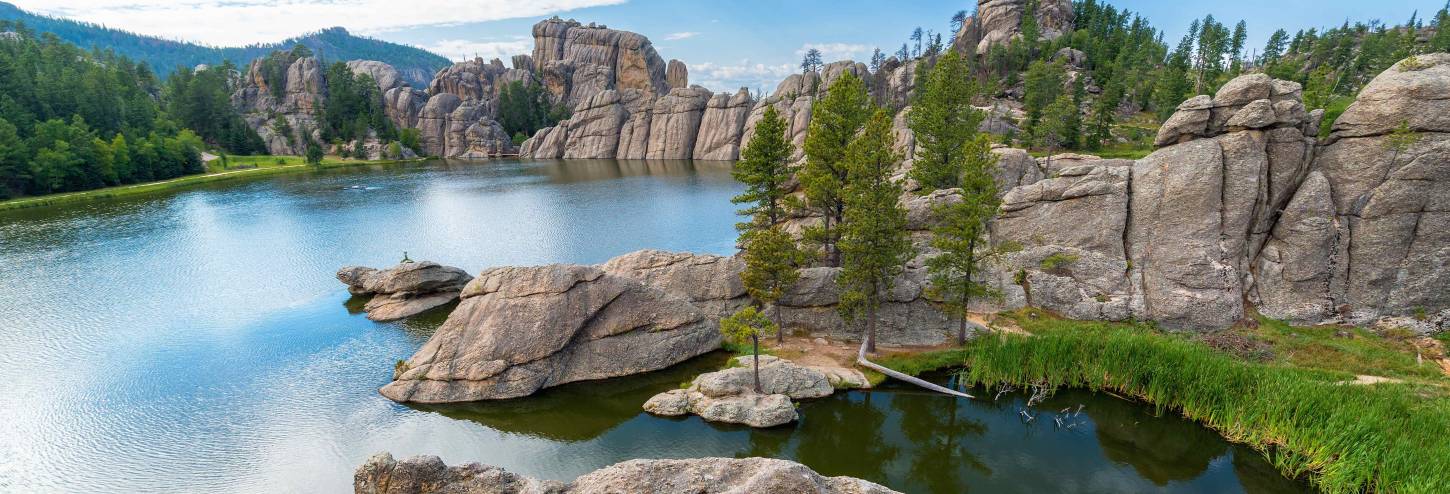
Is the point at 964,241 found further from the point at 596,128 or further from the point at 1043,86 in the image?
the point at 596,128

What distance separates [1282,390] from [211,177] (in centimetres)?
14513

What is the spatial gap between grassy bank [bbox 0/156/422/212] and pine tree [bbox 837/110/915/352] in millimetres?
108300

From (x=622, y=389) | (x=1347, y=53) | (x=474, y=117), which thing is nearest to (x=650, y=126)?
(x=474, y=117)

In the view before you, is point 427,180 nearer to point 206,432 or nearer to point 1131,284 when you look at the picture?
point 206,432

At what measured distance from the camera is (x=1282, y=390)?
2231cm

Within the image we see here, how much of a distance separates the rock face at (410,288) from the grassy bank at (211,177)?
75.7 metres

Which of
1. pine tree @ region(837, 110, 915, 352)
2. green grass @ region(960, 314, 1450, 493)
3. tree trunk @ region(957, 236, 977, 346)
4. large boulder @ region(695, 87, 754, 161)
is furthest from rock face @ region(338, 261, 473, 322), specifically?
large boulder @ region(695, 87, 754, 161)

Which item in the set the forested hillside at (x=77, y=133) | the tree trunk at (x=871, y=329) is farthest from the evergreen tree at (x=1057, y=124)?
the forested hillside at (x=77, y=133)

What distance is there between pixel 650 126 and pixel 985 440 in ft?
438

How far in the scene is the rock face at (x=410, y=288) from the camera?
41000 millimetres

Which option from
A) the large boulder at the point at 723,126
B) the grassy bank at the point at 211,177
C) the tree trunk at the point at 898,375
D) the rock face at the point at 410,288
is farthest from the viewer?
the large boulder at the point at 723,126

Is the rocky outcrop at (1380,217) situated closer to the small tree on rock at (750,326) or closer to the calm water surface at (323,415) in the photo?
the calm water surface at (323,415)

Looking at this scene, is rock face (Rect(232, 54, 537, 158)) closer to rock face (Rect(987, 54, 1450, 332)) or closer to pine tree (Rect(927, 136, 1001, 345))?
pine tree (Rect(927, 136, 1001, 345))

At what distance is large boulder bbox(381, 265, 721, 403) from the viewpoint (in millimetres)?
28891
